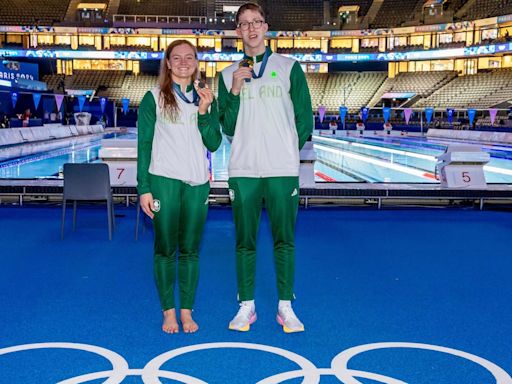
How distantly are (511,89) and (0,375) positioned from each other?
3942cm

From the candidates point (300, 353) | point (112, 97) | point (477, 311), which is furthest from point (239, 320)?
point (112, 97)

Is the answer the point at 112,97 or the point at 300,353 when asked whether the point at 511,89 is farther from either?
the point at 300,353

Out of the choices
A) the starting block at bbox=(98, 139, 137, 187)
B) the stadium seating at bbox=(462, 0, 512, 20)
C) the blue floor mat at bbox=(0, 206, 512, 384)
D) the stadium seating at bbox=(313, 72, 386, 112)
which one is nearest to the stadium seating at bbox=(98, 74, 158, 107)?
the stadium seating at bbox=(313, 72, 386, 112)

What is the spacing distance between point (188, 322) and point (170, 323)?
9 cm

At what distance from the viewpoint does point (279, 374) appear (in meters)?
→ 2.74

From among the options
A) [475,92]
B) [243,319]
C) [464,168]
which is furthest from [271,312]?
[475,92]

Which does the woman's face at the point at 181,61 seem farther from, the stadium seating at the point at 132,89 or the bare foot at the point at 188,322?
the stadium seating at the point at 132,89

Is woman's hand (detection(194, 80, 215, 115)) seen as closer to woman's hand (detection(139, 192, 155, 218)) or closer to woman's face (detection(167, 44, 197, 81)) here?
woman's face (detection(167, 44, 197, 81))

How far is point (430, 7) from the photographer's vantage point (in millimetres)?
47375

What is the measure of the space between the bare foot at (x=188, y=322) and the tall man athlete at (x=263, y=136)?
0.21 metres

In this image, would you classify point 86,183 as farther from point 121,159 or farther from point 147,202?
point 147,202

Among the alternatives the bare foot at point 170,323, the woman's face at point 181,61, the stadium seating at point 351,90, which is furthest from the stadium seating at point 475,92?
the bare foot at point 170,323

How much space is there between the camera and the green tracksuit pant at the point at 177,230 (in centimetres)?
317

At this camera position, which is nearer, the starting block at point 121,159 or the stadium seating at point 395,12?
the starting block at point 121,159
